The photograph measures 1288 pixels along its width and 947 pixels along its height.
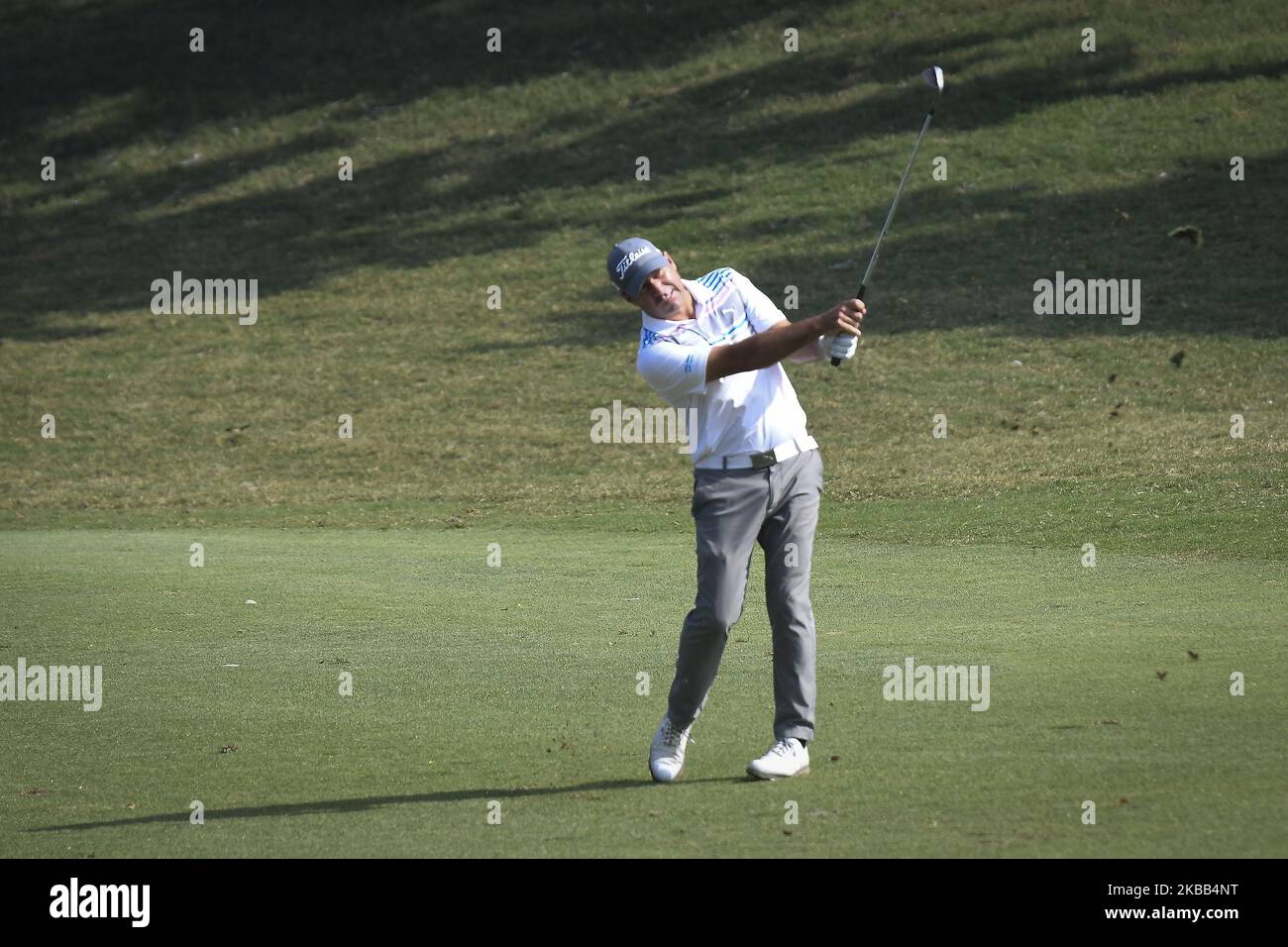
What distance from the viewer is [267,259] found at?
114ft

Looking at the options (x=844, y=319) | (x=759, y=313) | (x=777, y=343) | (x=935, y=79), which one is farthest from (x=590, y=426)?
(x=777, y=343)

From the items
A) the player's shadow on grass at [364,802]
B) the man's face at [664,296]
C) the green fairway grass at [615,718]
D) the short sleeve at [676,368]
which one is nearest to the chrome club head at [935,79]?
the man's face at [664,296]

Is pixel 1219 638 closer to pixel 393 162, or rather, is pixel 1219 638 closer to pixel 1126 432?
pixel 1126 432

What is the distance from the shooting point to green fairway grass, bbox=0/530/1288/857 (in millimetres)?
6223

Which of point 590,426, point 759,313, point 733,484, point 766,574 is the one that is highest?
point 590,426

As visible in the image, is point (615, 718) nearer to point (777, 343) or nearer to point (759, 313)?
point (759, 313)

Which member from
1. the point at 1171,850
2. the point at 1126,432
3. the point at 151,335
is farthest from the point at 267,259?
the point at 1171,850

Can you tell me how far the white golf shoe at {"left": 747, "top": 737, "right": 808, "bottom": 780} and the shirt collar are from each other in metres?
1.80

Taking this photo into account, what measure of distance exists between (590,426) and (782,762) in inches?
702

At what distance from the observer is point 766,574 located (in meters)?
6.95

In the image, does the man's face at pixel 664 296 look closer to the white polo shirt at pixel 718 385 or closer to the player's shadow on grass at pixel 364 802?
the white polo shirt at pixel 718 385

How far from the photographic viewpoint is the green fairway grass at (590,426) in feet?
23.3

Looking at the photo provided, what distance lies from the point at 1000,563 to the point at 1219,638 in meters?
4.29

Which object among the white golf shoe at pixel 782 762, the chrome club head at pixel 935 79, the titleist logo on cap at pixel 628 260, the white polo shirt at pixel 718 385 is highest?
the chrome club head at pixel 935 79
